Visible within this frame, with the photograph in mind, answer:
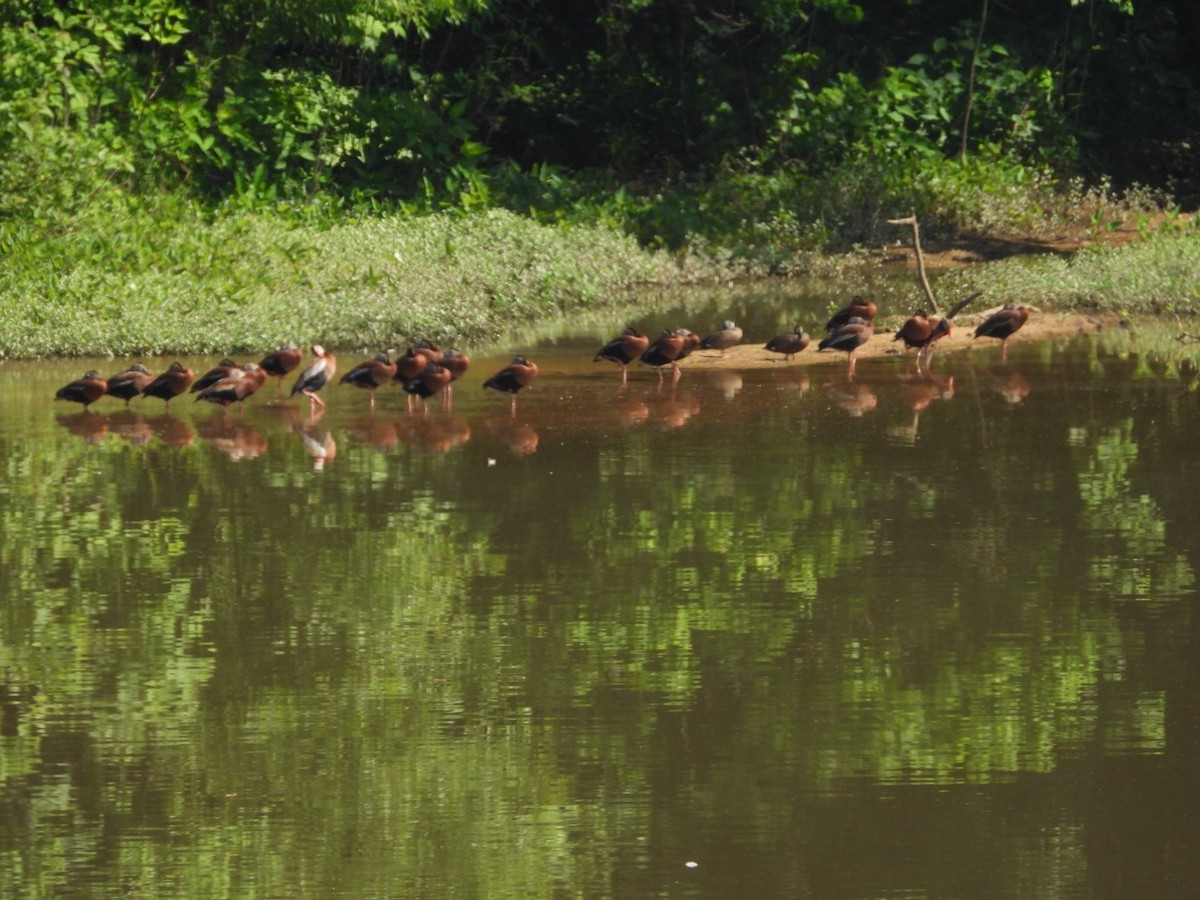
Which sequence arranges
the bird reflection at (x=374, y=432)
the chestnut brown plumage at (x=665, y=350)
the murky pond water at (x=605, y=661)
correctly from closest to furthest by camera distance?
1. the murky pond water at (x=605, y=661)
2. the bird reflection at (x=374, y=432)
3. the chestnut brown plumage at (x=665, y=350)

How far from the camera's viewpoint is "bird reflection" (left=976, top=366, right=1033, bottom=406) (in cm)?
1403

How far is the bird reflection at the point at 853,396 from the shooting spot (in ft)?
44.6

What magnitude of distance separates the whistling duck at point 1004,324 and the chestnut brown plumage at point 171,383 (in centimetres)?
614

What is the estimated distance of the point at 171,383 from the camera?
13711 millimetres

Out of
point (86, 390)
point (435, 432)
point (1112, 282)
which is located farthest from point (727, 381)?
point (1112, 282)

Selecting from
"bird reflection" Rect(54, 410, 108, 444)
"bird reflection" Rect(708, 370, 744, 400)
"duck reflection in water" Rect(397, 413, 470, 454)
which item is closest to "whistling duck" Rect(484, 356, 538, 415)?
"duck reflection in water" Rect(397, 413, 470, 454)

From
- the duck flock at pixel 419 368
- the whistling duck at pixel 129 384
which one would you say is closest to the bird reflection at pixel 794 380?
the duck flock at pixel 419 368

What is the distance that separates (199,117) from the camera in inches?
915

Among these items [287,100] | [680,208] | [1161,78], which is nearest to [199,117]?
[287,100]

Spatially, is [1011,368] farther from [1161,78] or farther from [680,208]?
[1161,78]

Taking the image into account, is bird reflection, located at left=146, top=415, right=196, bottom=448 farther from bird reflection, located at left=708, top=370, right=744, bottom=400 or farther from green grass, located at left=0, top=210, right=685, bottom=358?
bird reflection, located at left=708, top=370, right=744, bottom=400

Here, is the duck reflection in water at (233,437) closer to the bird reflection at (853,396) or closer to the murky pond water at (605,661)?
the murky pond water at (605,661)

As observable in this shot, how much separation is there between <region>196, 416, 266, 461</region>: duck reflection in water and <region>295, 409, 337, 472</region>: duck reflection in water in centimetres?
26

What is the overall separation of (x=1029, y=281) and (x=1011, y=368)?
391 cm
